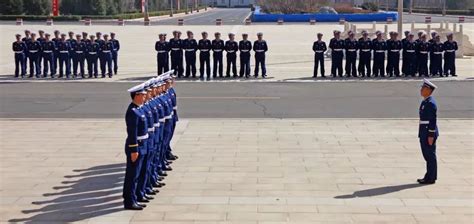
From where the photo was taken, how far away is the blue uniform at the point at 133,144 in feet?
29.5

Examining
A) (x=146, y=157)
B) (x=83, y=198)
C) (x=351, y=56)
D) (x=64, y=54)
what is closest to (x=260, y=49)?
(x=351, y=56)

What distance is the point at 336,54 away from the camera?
24.9 meters

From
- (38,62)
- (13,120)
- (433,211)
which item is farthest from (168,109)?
(38,62)

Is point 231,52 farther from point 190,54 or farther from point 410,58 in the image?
point 410,58

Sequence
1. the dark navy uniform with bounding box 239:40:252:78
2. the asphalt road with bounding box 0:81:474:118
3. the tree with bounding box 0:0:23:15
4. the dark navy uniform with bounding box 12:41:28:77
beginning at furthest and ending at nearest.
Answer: the tree with bounding box 0:0:23:15 → the dark navy uniform with bounding box 12:41:28:77 → the dark navy uniform with bounding box 239:40:252:78 → the asphalt road with bounding box 0:81:474:118

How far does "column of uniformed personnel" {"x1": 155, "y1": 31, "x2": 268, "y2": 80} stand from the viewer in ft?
79.8

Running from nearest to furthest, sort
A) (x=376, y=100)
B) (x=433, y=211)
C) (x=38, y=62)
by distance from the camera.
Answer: (x=433, y=211) < (x=376, y=100) < (x=38, y=62)

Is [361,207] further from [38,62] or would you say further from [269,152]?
[38,62]

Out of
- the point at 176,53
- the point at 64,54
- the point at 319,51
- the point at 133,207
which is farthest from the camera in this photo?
the point at 64,54

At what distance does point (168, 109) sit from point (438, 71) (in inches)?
654

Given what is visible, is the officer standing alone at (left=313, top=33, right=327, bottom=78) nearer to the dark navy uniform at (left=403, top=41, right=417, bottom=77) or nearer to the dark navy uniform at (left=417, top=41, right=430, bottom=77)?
the dark navy uniform at (left=403, top=41, right=417, bottom=77)

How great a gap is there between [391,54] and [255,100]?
Result: 23.2 feet

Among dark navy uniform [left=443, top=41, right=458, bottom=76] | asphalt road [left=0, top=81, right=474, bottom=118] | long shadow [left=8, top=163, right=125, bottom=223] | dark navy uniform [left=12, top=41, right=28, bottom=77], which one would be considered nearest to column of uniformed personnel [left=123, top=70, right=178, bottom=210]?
long shadow [left=8, top=163, right=125, bottom=223]

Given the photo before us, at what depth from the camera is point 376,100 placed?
19.9 metres
